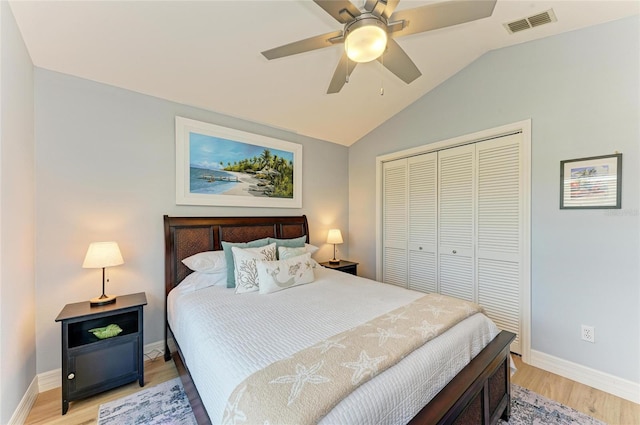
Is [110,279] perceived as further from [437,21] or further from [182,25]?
[437,21]

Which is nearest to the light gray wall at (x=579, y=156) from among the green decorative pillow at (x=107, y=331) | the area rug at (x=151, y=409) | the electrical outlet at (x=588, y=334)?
the electrical outlet at (x=588, y=334)

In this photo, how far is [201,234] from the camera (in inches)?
108

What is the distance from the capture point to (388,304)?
1939 mm

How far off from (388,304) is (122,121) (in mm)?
2768

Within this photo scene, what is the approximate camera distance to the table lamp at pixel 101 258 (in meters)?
2.01

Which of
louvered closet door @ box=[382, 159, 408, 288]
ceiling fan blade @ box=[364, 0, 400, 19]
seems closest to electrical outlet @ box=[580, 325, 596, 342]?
louvered closet door @ box=[382, 159, 408, 288]

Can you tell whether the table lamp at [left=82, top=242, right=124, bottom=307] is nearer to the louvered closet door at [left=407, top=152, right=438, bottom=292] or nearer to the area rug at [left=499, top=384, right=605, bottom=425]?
the area rug at [left=499, top=384, right=605, bottom=425]

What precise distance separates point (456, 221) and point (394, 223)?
85cm

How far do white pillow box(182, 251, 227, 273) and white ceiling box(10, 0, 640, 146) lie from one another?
157 cm

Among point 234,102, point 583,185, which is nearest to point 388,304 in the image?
point 583,185

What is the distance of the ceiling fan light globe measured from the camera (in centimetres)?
138

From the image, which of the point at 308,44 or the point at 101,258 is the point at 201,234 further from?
the point at 308,44

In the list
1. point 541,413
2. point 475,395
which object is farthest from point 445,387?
point 541,413

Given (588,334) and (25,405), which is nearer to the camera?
(25,405)
